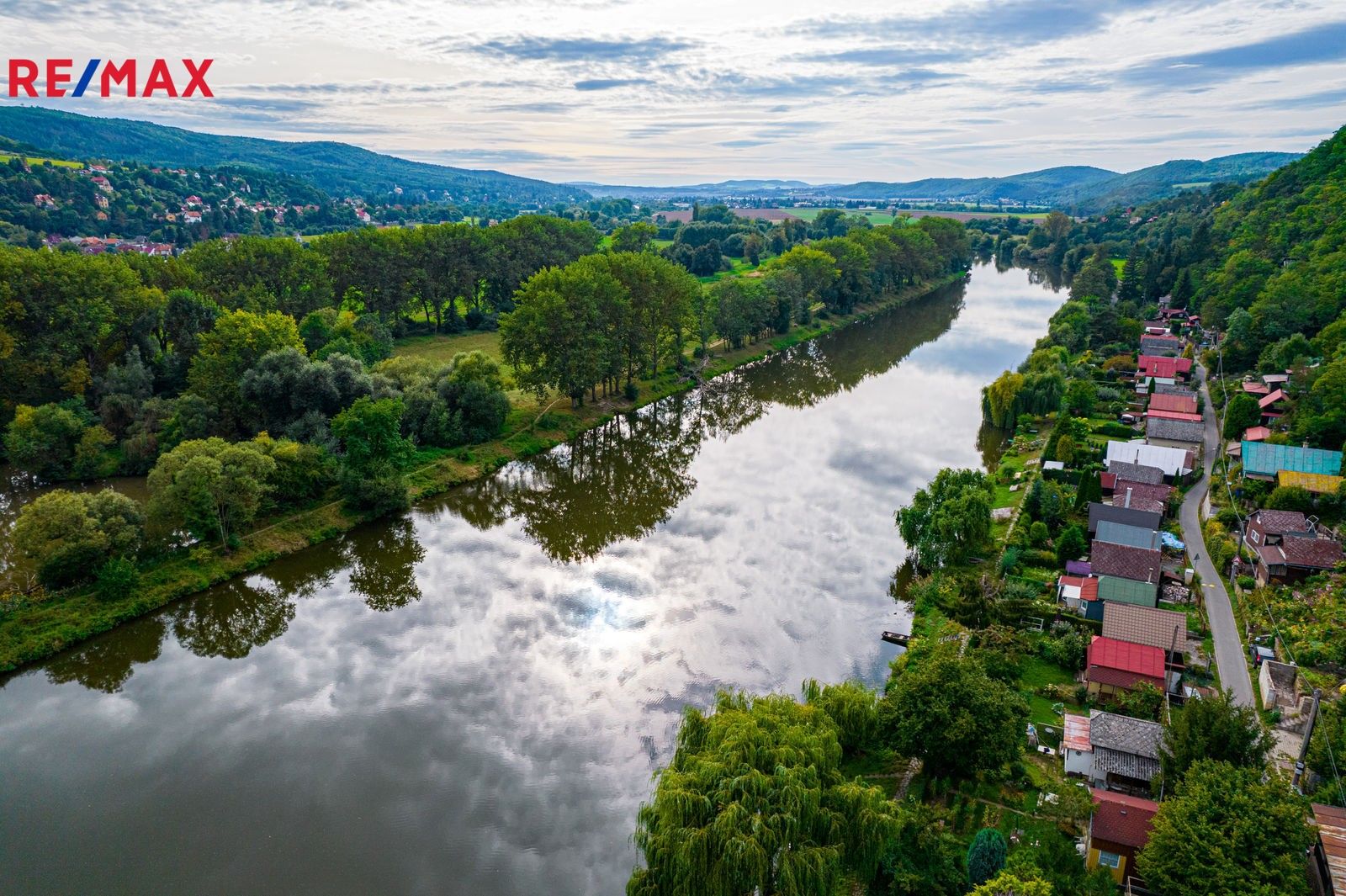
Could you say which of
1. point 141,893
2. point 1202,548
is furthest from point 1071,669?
point 141,893

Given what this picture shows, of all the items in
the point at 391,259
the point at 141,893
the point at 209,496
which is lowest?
the point at 141,893

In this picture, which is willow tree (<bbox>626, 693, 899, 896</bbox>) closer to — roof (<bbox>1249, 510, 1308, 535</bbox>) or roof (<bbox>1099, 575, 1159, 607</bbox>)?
roof (<bbox>1099, 575, 1159, 607</bbox>)

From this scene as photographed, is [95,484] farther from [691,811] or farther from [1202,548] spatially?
[1202,548]

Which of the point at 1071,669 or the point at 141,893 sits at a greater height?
the point at 1071,669

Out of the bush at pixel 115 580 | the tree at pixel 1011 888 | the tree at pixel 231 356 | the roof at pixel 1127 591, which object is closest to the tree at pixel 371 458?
the tree at pixel 231 356

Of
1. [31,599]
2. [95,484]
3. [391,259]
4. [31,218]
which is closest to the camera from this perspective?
[31,599]

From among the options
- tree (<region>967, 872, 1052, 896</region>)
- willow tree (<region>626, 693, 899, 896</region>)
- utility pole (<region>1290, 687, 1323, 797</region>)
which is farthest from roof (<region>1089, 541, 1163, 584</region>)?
willow tree (<region>626, 693, 899, 896</region>)
